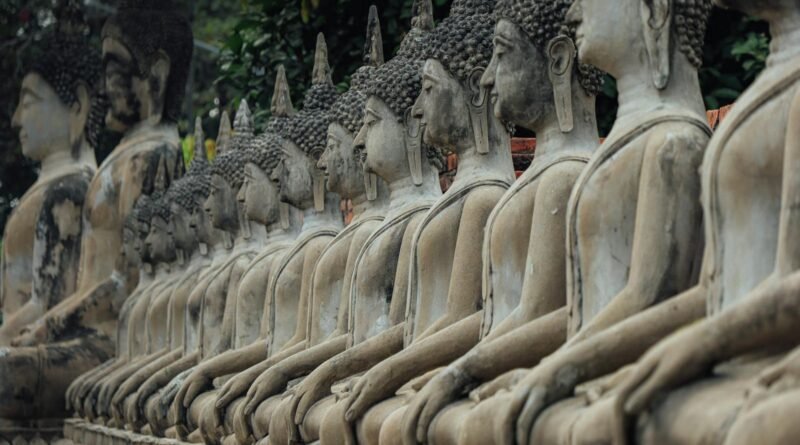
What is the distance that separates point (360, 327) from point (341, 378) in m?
0.39

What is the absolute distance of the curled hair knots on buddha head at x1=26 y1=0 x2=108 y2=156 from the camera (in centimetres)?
1795

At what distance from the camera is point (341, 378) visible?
9781 millimetres

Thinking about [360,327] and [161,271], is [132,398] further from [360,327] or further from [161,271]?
[360,327]

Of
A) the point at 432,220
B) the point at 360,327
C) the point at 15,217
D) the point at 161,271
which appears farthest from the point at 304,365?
the point at 15,217

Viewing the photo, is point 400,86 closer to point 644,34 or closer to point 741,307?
point 644,34

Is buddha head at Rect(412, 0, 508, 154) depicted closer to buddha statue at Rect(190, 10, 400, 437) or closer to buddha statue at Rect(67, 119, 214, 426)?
buddha statue at Rect(190, 10, 400, 437)

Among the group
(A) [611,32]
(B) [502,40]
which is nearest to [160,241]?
(B) [502,40]

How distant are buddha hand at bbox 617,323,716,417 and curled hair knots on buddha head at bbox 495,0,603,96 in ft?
8.32

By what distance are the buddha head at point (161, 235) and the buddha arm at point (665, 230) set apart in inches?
354

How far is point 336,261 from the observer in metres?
10.9

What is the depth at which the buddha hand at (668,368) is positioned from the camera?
572 cm

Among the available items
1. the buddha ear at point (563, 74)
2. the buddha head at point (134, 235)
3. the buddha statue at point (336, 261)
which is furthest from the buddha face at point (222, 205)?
the buddha ear at point (563, 74)

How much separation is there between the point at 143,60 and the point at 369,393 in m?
8.66

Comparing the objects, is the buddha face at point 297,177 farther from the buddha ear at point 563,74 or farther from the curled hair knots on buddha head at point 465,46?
the buddha ear at point 563,74
